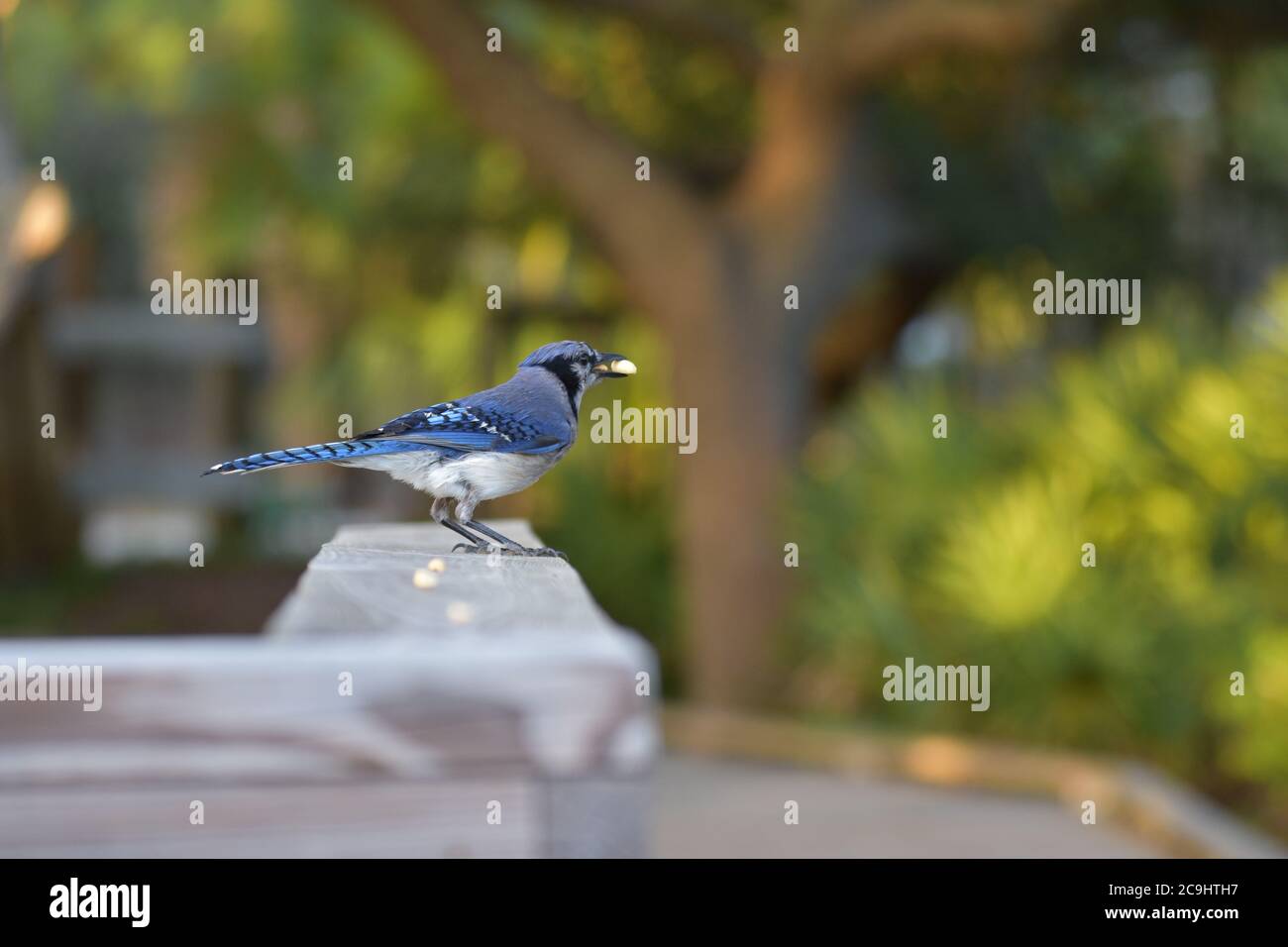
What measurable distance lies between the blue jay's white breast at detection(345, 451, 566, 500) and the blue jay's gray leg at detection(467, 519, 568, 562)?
11cm

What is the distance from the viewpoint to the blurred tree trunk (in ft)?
39.0

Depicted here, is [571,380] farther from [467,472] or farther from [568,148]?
[568,148]

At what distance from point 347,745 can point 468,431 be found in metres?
0.33

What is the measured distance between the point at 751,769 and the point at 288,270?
1188cm

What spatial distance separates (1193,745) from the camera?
10289mm

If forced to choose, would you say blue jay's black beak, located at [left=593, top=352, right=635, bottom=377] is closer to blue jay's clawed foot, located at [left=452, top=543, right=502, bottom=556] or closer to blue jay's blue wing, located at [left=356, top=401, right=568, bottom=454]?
blue jay's blue wing, located at [left=356, top=401, right=568, bottom=454]

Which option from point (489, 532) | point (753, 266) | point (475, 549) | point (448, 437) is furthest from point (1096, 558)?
point (448, 437)

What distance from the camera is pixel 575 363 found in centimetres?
158

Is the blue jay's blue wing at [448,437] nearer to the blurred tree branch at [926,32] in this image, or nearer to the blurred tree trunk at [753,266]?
the blurred tree branch at [926,32]

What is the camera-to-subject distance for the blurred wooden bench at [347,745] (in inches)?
51.6

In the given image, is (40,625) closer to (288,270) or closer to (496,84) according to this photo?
(288,270)

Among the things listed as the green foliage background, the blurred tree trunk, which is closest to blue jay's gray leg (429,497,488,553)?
the green foliage background

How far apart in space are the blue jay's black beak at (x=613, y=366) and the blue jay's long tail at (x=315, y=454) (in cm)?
18

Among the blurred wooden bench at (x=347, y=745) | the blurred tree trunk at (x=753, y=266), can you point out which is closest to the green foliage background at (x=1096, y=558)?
the blurred tree trunk at (x=753, y=266)
